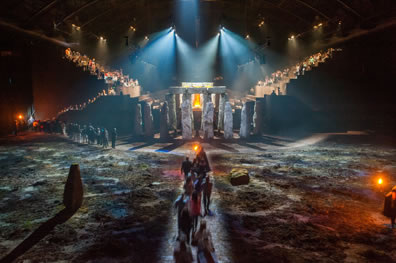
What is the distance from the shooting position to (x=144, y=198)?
344 inches

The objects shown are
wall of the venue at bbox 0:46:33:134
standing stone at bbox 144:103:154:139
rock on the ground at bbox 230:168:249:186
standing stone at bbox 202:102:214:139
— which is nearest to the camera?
rock on the ground at bbox 230:168:249:186

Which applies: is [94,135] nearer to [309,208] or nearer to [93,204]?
[93,204]

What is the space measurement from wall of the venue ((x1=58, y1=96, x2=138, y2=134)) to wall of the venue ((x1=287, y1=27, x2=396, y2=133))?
13.5 m

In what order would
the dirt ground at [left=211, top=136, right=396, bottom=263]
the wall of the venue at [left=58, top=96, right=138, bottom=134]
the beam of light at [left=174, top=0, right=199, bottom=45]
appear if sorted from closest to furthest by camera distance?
the dirt ground at [left=211, top=136, right=396, bottom=263], the wall of the venue at [left=58, top=96, right=138, bottom=134], the beam of light at [left=174, top=0, right=199, bottom=45]

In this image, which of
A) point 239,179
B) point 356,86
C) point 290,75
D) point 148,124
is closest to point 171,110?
point 148,124

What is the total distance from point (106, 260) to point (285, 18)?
29.3 meters

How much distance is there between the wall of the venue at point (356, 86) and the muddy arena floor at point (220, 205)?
343 inches

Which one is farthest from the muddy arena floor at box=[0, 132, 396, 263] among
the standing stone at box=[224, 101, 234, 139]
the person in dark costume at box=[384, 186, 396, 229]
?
the standing stone at box=[224, 101, 234, 139]

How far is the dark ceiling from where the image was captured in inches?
819

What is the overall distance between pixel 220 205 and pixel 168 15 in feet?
98.6

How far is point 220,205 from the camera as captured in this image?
8.12 m

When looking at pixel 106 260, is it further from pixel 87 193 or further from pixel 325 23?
pixel 325 23

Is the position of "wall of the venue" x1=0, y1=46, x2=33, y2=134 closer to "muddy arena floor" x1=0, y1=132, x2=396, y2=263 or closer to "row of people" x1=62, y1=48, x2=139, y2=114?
"row of people" x1=62, y1=48, x2=139, y2=114

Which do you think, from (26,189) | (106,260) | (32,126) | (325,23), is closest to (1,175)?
(26,189)
